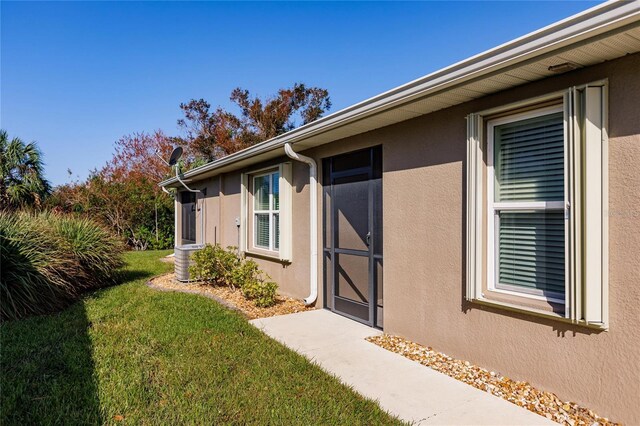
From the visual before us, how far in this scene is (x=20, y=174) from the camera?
44.7ft

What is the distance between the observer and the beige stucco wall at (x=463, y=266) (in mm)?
2746

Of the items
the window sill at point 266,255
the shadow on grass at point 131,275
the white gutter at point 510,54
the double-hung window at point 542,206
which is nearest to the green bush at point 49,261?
the shadow on grass at point 131,275

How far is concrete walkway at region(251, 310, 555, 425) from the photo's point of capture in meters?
2.92

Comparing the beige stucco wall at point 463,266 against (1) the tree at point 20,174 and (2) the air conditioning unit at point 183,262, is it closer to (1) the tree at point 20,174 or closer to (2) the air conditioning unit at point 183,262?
(2) the air conditioning unit at point 183,262

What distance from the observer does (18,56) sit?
7488 millimetres

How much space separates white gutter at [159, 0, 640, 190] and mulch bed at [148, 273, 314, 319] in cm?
321

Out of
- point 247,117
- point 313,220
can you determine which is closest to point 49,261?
point 313,220

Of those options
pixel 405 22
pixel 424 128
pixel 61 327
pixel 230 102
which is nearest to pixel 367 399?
pixel 424 128

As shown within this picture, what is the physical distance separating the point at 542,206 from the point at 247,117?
19.9 metres

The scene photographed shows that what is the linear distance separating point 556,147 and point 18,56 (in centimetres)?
936

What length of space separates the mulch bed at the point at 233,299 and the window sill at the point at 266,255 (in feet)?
2.30

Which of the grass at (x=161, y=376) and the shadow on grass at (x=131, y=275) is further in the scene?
the shadow on grass at (x=131, y=275)

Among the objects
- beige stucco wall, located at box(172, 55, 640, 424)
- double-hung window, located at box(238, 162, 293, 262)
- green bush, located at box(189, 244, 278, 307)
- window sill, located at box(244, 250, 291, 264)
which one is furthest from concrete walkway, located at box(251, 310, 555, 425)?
double-hung window, located at box(238, 162, 293, 262)

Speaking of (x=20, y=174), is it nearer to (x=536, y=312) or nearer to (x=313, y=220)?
(x=313, y=220)
